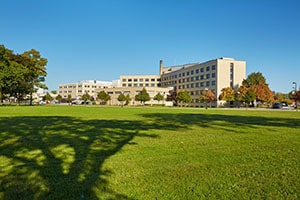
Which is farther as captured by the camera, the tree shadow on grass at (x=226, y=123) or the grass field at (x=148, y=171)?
the tree shadow on grass at (x=226, y=123)

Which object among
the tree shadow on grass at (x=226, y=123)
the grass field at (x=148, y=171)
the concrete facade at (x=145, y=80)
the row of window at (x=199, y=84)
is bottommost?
the tree shadow on grass at (x=226, y=123)

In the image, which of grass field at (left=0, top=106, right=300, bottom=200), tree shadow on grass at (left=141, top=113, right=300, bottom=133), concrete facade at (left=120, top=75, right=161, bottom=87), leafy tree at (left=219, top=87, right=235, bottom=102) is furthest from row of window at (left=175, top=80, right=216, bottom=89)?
grass field at (left=0, top=106, right=300, bottom=200)

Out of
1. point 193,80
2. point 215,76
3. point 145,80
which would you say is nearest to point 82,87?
point 145,80

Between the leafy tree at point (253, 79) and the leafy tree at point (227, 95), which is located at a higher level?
the leafy tree at point (253, 79)

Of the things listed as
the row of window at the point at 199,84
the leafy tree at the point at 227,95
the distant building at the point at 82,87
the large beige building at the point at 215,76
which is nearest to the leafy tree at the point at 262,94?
the leafy tree at the point at 227,95

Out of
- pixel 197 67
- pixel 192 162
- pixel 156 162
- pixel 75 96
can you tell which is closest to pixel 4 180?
pixel 156 162

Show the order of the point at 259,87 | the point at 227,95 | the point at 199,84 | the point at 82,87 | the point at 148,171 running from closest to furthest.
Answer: the point at 148,171
the point at 259,87
the point at 227,95
the point at 199,84
the point at 82,87

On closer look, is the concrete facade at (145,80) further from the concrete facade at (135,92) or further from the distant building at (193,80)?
the concrete facade at (135,92)

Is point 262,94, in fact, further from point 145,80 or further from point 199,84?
point 145,80

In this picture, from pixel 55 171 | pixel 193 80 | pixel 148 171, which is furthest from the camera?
pixel 193 80

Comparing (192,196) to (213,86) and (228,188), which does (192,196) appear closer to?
(228,188)

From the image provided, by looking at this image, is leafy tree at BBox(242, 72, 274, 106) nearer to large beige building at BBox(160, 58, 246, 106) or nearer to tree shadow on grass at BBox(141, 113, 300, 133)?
large beige building at BBox(160, 58, 246, 106)

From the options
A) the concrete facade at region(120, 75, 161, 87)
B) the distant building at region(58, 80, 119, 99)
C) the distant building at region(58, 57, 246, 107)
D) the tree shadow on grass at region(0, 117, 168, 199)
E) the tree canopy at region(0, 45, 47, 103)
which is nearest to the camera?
the tree shadow on grass at region(0, 117, 168, 199)

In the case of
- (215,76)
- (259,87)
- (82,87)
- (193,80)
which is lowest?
(259,87)
